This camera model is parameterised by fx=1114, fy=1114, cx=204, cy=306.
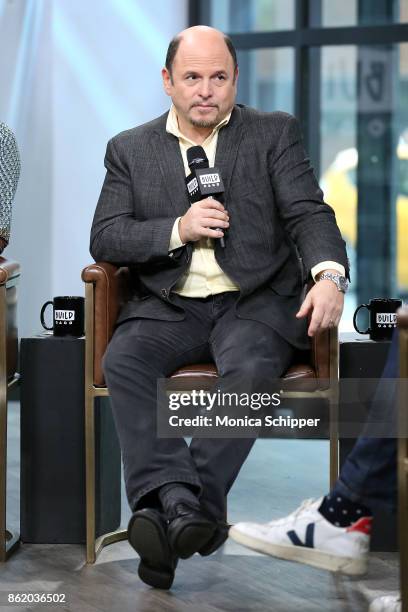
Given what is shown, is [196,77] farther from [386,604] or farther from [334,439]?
[386,604]

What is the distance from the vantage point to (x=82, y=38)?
5270 millimetres

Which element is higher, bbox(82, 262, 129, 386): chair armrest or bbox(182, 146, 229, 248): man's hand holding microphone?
bbox(182, 146, 229, 248): man's hand holding microphone

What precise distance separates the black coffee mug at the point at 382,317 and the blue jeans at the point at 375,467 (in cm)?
77

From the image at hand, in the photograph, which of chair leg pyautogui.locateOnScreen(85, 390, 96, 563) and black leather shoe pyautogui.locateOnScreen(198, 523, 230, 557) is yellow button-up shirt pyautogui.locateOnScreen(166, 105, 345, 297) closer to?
chair leg pyautogui.locateOnScreen(85, 390, 96, 563)

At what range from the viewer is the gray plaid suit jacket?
3025 mm

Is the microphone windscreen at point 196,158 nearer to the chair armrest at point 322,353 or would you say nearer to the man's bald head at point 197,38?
the man's bald head at point 197,38

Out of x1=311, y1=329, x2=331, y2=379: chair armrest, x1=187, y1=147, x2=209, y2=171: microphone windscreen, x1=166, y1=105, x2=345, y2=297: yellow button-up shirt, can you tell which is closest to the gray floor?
x1=311, y1=329, x2=331, y2=379: chair armrest

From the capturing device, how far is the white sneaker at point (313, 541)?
7.93 feet

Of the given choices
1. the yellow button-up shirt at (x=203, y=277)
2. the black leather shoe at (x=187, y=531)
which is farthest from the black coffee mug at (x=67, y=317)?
the black leather shoe at (x=187, y=531)

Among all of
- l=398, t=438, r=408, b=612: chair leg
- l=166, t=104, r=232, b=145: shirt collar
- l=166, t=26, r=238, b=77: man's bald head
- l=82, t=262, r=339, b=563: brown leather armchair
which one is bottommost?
l=398, t=438, r=408, b=612: chair leg

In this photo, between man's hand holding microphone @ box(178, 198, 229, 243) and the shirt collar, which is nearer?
man's hand holding microphone @ box(178, 198, 229, 243)

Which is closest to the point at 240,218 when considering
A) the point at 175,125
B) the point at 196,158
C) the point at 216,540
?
the point at 196,158

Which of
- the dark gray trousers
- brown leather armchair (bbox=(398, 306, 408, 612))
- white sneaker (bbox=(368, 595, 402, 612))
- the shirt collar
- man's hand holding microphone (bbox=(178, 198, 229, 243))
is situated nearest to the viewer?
brown leather armchair (bbox=(398, 306, 408, 612))

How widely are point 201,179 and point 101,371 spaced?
59cm
